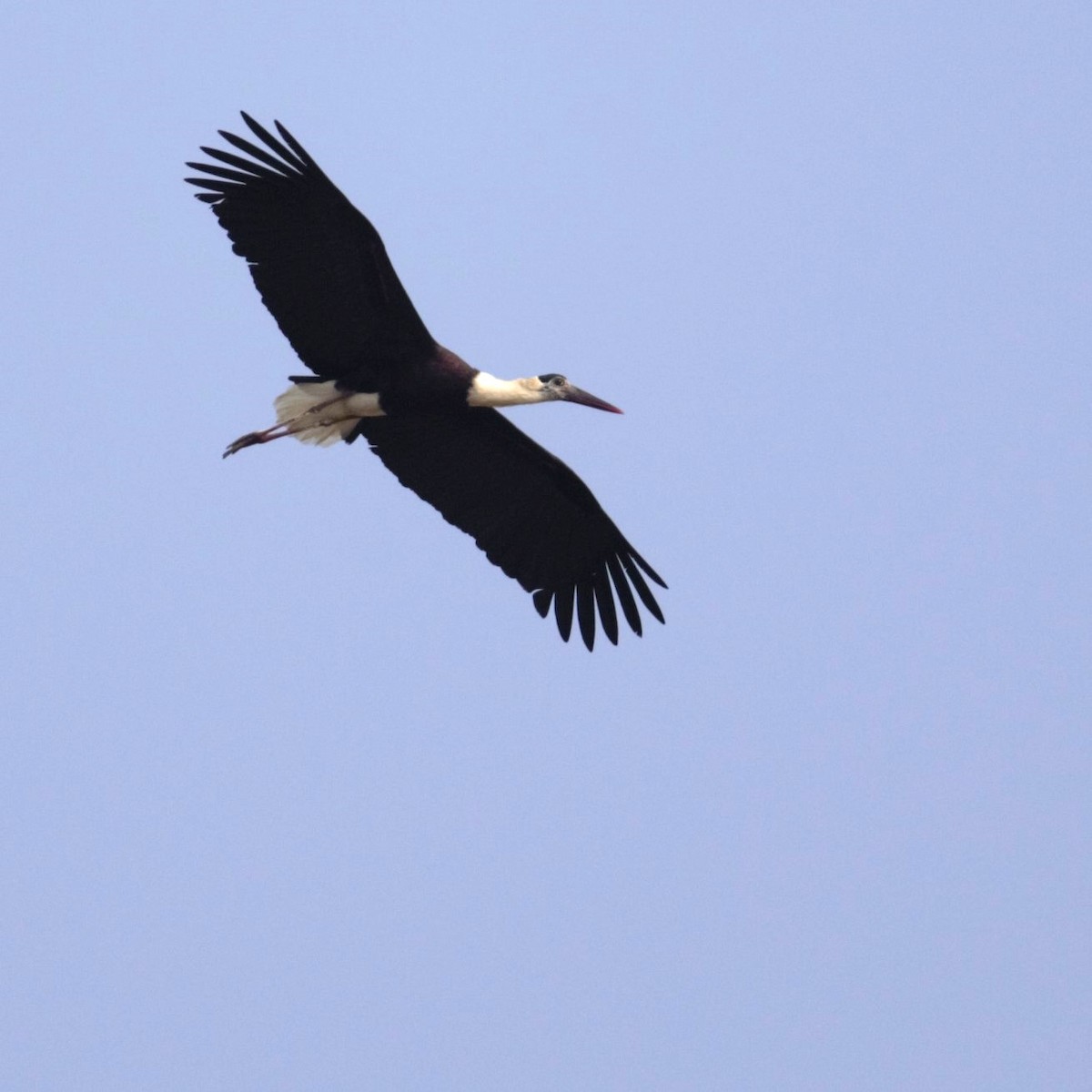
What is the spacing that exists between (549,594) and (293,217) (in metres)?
3.76

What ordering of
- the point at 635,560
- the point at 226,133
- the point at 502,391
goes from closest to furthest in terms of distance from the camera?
the point at 226,133 → the point at 502,391 → the point at 635,560

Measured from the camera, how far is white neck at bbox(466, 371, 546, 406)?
16422 mm

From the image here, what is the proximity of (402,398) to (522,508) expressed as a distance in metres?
1.59

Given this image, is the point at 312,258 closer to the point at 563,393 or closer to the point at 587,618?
the point at 563,393

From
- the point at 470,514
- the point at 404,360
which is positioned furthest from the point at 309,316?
the point at 470,514

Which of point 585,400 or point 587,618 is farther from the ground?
point 585,400

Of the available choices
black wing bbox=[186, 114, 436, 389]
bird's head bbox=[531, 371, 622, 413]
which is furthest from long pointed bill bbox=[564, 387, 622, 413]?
black wing bbox=[186, 114, 436, 389]

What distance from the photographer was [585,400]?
1714 cm

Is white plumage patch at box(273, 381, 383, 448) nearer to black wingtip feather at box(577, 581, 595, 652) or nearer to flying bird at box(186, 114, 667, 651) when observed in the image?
flying bird at box(186, 114, 667, 651)

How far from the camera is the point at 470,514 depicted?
17453 millimetres

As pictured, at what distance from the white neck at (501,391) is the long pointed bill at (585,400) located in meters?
0.27

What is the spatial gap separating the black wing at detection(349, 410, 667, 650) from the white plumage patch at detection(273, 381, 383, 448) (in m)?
0.25

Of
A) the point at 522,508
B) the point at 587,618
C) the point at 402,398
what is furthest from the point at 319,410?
the point at 587,618

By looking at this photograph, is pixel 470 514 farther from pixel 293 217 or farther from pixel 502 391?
pixel 293 217
